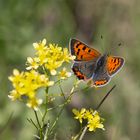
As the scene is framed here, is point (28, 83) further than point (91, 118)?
No

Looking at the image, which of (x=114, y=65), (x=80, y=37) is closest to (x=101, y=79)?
(x=114, y=65)

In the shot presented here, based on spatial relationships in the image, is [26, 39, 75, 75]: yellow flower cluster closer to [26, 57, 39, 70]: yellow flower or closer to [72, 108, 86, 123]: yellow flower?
[26, 57, 39, 70]: yellow flower

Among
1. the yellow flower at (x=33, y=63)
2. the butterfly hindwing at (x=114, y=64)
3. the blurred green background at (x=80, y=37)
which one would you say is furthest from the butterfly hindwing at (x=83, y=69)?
the blurred green background at (x=80, y=37)

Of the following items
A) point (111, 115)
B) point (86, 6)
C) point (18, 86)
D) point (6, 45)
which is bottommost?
point (18, 86)

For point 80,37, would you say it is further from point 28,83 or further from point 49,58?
point 28,83

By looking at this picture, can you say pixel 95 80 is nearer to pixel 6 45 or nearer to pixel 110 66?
pixel 110 66

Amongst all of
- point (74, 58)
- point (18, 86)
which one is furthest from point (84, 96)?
point (18, 86)

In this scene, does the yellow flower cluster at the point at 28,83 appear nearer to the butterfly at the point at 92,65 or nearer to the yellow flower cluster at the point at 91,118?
the butterfly at the point at 92,65
